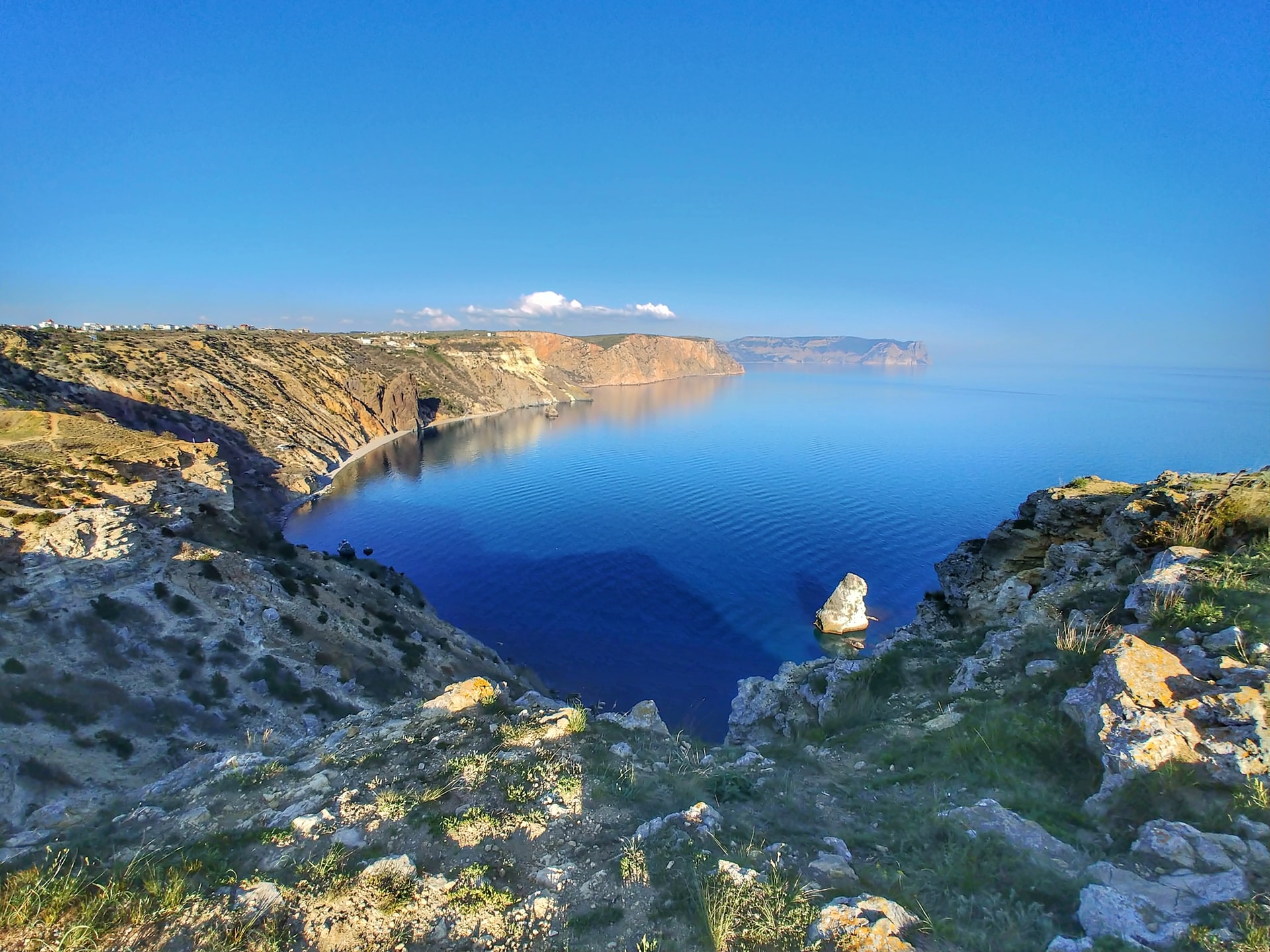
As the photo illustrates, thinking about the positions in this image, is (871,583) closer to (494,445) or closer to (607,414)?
(494,445)

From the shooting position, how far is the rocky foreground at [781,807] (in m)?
4.59

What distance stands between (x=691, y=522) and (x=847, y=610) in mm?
24338

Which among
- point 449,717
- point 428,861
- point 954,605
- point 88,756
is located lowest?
point 88,756

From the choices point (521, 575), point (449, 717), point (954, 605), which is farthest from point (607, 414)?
point (449, 717)

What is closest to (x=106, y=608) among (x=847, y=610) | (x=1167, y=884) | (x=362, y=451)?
(x=1167, y=884)

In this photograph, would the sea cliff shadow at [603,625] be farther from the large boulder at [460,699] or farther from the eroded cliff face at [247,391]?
the eroded cliff face at [247,391]

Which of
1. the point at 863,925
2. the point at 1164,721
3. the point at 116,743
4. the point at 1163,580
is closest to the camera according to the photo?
the point at 863,925

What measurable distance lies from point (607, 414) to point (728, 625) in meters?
129

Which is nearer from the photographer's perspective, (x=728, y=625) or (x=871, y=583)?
(x=728, y=625)

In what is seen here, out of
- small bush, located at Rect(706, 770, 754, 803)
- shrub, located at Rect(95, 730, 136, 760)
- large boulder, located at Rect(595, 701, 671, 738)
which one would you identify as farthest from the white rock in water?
shrub, located at Rect(95, 730, 136, 760)

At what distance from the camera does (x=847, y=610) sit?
37.8 metres

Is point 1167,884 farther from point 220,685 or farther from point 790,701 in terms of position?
point 220,685

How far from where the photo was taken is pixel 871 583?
145 feet

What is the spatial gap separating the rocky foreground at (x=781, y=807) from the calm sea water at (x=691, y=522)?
2292 centimetres
